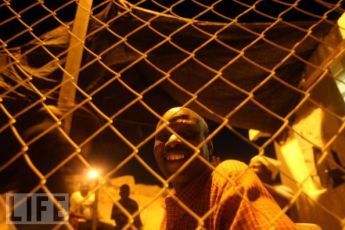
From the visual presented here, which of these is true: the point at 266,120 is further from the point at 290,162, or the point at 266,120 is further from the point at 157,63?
the point at 157,63

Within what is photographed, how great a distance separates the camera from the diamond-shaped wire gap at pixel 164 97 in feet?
11.6

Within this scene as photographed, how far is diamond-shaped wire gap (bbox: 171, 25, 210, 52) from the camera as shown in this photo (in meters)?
2.98

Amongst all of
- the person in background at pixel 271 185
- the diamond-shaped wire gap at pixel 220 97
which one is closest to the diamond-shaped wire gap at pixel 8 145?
the diamond-shaped wire gap at pixel 220 97

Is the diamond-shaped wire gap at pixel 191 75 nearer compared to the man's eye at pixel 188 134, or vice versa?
the man's eye at pixel 188 134

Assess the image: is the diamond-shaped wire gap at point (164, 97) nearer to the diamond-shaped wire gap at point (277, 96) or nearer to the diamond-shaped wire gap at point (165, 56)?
the diamond-shaped wire gap at point (165, 56)

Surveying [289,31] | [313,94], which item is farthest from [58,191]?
[313,94]

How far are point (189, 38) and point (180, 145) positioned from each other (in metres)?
1.20

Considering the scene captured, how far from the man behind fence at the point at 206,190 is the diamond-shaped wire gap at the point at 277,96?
1.51m

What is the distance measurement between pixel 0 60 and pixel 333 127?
10.1 feet

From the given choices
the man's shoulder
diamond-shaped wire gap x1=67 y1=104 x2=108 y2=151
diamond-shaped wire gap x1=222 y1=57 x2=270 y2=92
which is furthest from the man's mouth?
diamond-shaped wire gap x1=222 y1=57 x2=270 y2=92

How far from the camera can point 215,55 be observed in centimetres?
324

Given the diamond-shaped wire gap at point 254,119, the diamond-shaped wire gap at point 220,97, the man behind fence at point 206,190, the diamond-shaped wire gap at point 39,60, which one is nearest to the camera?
the man behind fence at point 206,190
